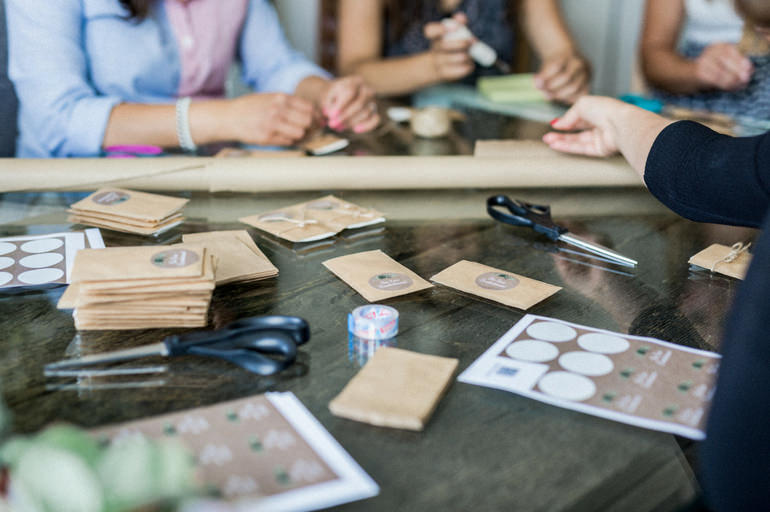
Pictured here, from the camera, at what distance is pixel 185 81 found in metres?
1.58

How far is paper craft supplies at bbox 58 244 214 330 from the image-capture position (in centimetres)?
63

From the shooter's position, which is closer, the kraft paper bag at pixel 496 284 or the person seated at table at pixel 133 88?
the kraft paper bag at pixel 496 284

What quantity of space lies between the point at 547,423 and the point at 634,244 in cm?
45

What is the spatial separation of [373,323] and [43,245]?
45cm

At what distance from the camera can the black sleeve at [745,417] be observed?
1.48 ft

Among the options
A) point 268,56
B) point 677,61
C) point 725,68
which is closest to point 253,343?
point 268,56

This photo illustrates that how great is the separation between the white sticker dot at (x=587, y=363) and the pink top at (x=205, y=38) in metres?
1.23

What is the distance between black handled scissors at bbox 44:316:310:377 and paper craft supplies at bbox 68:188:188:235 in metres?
0.32

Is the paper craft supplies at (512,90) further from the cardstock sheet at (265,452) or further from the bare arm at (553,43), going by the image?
the cardstock sheet at (265,452)

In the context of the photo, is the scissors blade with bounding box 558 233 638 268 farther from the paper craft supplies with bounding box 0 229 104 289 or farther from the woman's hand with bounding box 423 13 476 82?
the woman's hand with bounding box 423 13 476 82

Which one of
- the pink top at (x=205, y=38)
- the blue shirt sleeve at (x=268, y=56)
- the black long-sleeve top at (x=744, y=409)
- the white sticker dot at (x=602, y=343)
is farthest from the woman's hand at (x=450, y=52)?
the black long-sleeve top at (x=744, y=409)

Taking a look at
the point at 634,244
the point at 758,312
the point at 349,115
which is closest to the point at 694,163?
the point at 634,244

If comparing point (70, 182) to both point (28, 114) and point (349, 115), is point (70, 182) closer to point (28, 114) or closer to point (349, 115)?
point (28, 114)

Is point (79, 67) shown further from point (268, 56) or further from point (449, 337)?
point (449, 337)
